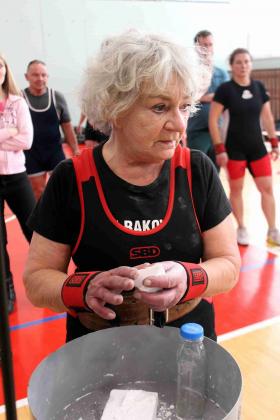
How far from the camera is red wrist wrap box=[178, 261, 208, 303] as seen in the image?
101 centimetres

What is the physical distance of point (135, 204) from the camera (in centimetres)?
117

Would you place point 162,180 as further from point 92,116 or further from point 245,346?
point 245,346

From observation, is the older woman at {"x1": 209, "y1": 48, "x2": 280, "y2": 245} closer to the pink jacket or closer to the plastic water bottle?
the pink jacket

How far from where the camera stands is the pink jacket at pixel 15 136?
2.72m

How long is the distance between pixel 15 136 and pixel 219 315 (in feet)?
5.60

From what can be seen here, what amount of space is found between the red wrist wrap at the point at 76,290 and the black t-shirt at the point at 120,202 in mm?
168

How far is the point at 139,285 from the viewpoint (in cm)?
93

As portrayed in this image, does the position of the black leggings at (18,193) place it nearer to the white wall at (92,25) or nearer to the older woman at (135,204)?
the older woman at (135,204)

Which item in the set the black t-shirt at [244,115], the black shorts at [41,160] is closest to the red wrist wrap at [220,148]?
the black t-shirt at [244,115]

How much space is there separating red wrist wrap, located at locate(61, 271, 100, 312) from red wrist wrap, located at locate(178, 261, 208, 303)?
0.69 feet

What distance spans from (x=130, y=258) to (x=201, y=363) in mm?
328

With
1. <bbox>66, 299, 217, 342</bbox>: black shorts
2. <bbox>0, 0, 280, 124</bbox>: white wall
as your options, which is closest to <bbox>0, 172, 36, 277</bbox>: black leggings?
<bbox>66, 299, 217, 342</bbox>: black shorts

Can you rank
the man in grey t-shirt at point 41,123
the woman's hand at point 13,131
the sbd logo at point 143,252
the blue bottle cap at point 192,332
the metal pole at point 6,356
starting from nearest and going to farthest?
the metal pole at point 6,356 → the blue bottle cap at point 192,332 → the sbd logo at point 143,252 → the woman's hand at point 13,131 → the man in grey t-shirt at point 41,123

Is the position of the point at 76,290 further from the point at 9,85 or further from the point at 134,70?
the point at 9,85
